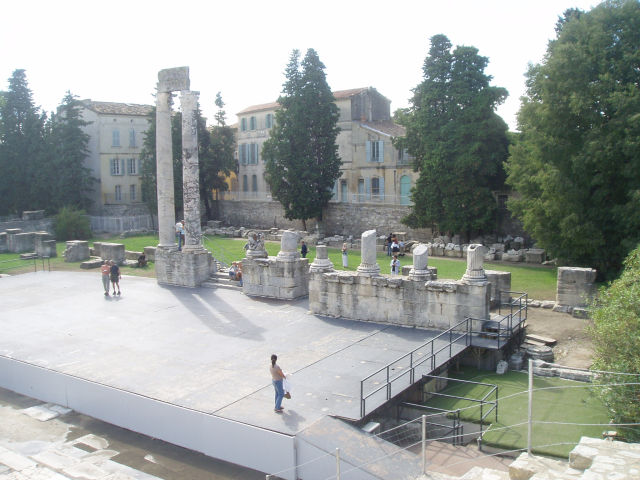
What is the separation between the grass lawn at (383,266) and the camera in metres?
22.4

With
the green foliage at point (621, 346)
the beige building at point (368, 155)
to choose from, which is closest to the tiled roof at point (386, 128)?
the beige building at point (368, 155)

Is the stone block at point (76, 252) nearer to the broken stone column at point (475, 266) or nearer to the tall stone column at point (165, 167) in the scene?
the tall stone column at point (165, 167)

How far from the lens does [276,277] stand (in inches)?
772

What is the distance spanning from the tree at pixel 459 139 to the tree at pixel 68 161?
26.7m

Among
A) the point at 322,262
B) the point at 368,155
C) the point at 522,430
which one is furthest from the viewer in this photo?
the point at 368,155

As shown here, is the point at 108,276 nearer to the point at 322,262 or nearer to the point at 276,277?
the point at 276,277

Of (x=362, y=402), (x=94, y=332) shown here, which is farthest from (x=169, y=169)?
(x=362, y=402)

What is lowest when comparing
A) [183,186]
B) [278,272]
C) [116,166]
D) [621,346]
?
[621,346]

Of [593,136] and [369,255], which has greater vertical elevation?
[593,136]

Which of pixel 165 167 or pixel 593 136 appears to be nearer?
pixel 593 136

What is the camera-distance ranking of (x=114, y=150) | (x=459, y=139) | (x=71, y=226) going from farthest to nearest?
(x=114, y=150) < (x=71, y=226) < (x=459, y=139)

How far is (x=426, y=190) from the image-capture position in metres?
32.8

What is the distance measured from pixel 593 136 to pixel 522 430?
14477mm

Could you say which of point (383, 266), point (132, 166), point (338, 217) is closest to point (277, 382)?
point (383, 266)
